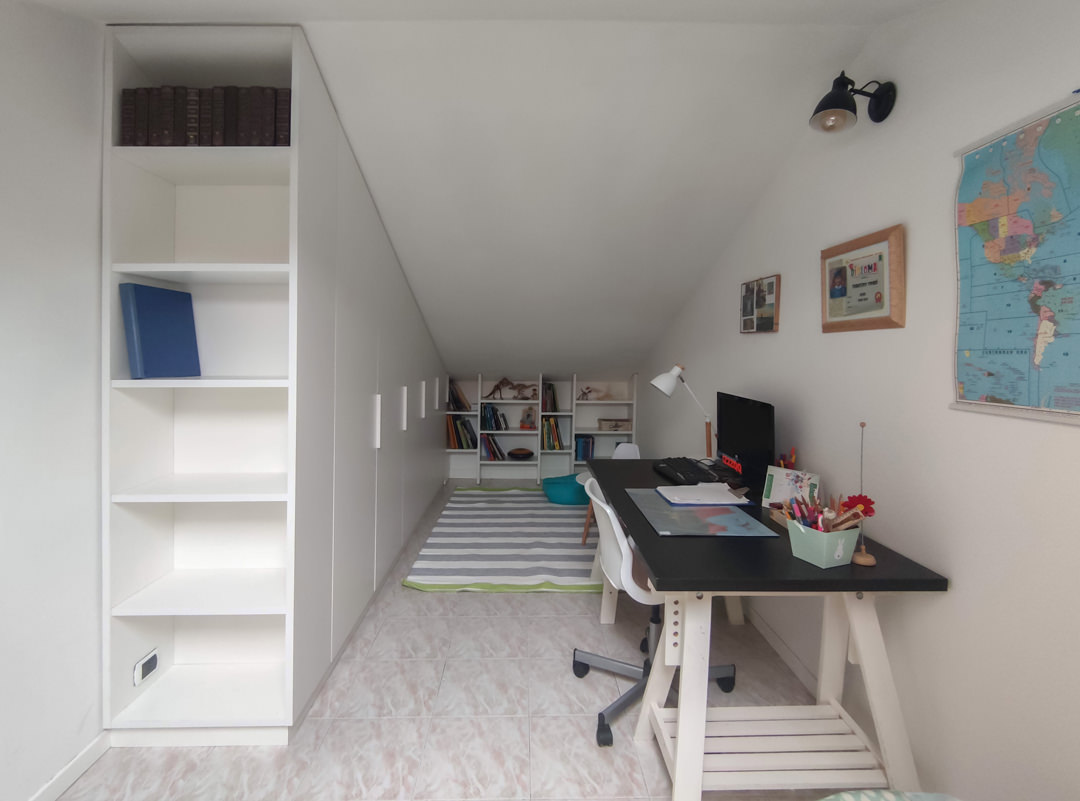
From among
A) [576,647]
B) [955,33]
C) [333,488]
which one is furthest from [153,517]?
[955,33]

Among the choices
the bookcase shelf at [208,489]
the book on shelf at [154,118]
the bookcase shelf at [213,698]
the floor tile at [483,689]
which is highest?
the book on shelf at [154,118]

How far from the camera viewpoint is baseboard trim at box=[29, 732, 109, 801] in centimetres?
136

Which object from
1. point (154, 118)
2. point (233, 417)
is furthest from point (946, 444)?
point (154, 118)

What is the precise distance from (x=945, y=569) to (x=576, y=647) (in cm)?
142

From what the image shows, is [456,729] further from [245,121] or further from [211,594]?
[245,121]

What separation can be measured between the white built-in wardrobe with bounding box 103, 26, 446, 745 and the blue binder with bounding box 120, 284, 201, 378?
4 centimetres

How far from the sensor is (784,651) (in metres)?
2.07

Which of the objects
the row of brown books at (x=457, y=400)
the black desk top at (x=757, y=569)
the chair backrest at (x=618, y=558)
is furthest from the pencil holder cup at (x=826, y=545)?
the row of brown books at (x=457, y=400)

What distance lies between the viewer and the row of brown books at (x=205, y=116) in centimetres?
160

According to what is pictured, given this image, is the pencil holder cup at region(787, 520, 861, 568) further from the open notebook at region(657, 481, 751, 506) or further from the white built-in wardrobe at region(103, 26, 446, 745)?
the white built-in wardrobe at region(103, 26, 446, 745)

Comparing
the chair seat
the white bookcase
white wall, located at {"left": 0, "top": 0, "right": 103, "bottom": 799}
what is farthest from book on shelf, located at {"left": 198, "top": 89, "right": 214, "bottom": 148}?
the white bookcase

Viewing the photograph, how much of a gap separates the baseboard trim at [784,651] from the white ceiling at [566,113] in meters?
1.66

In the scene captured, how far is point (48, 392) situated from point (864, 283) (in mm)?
2458

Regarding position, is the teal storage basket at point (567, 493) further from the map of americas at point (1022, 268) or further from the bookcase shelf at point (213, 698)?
the map of americas at point (1022, 268)
